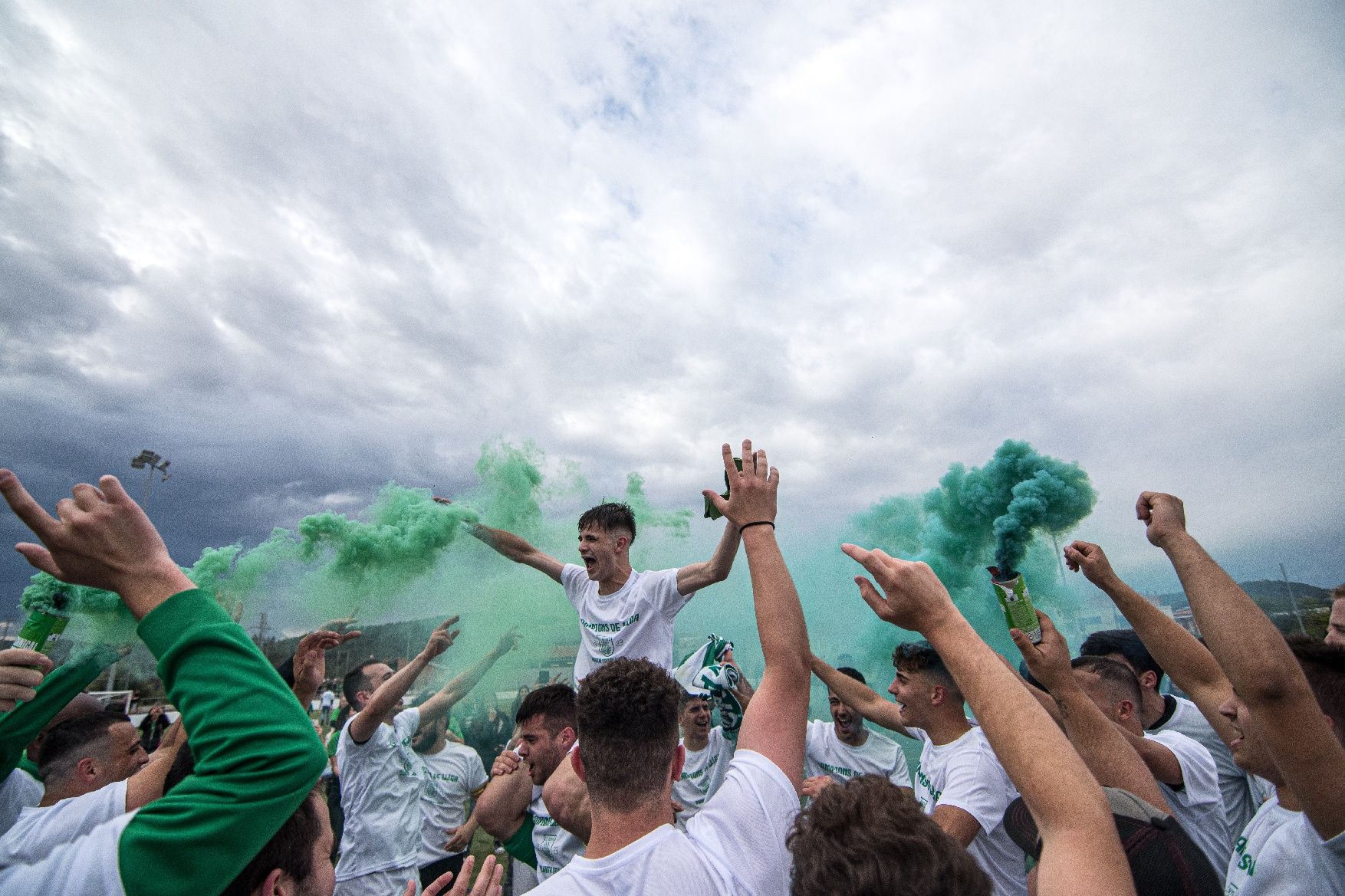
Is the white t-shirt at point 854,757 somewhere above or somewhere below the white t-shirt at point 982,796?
above

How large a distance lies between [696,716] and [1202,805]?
349 centimetres

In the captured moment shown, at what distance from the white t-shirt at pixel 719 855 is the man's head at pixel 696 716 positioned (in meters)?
3.59

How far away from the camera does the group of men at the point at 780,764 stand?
1371mm

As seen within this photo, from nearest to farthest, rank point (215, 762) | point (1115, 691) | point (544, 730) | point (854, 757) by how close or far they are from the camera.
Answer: point (215, 762), point (1115, 691), point (544, 730), point (854, 757)

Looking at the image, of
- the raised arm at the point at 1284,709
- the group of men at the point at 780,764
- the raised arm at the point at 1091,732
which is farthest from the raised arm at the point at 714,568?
the raised arm at the point at 1284,709

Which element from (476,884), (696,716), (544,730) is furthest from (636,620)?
(476,884)

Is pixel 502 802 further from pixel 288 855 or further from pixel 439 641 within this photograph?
pixel 288 855

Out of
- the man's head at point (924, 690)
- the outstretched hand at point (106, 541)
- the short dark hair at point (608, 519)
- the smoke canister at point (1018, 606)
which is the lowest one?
the outstretched hand at point (106, 541)

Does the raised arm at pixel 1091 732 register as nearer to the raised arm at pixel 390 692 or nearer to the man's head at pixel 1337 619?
the man's head at pixel 1337 619

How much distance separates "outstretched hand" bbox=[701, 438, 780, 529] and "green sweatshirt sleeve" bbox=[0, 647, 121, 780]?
1989mm

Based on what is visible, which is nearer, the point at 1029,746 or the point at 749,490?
the point at 1029,746

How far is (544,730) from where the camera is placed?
13.3 ft

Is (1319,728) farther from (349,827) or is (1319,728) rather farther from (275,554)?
(275,554)

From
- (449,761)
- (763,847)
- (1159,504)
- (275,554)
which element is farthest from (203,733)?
(275,554)
